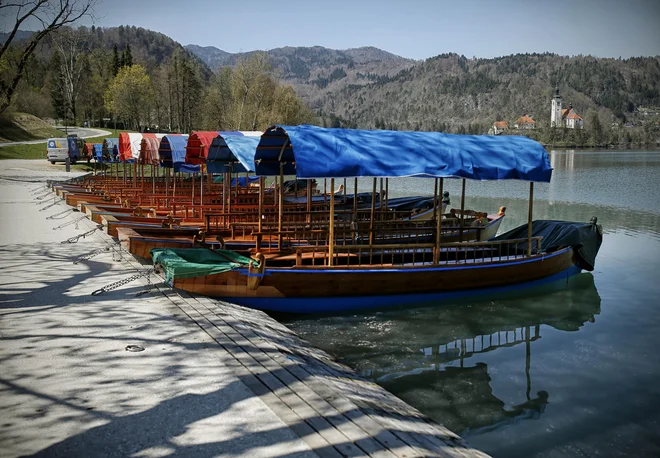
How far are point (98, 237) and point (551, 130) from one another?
6377 inches

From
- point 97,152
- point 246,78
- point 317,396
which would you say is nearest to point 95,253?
point 317,396

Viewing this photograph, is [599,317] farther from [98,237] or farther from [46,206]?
[46,206]

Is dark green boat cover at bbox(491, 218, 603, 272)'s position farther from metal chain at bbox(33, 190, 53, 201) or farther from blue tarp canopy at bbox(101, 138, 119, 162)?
blue tarp canopy at bbox(101, 138, 119, 162)

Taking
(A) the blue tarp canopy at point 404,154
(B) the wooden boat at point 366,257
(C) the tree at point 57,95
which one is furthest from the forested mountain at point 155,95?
(B) the wooden boat at point 366,257

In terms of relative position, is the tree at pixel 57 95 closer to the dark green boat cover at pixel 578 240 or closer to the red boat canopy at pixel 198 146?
the red boat canopy at pixel 198 146

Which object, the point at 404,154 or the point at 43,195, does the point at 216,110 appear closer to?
the point at 43,195

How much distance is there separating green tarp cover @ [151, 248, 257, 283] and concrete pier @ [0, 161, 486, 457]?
43cm

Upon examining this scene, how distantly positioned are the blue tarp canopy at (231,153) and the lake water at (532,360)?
4580mm

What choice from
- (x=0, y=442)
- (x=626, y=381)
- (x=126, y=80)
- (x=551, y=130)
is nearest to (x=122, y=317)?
(x=0, y=442)

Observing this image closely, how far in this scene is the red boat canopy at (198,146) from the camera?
16.2 m

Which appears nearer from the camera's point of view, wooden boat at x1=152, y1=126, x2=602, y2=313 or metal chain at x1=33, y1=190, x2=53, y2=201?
wooden boat at x1=152, y1=126, x2=602, y2=313

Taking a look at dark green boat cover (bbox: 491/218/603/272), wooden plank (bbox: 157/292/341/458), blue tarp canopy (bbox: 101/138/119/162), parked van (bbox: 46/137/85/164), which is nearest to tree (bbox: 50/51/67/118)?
parked van (bbox: 46/137/85/164)

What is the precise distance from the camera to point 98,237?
15289 millimetres

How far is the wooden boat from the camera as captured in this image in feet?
34.5
